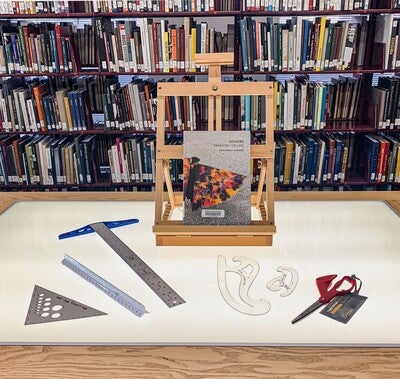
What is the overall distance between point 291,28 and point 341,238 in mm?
1798

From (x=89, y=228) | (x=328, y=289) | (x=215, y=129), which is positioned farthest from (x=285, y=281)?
(x=89, y=228)

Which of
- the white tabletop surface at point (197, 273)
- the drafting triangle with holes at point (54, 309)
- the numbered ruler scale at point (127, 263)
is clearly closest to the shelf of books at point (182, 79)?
the white tabletop surface at point (197, 273)

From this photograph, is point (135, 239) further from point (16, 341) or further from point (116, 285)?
point (16, 341)

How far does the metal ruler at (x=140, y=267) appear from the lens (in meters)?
0.98

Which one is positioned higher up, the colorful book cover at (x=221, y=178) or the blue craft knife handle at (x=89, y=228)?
the colorful book cover at (x=221, y=178)

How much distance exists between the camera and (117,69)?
2.75 meters

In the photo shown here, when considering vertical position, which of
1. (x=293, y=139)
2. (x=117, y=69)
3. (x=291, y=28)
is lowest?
(x=293, y=139)

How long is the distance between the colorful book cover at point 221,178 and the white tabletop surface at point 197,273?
91 millimetres

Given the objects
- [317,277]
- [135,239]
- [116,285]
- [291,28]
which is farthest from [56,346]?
A: [291,28]

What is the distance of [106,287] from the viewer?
101 centimetres

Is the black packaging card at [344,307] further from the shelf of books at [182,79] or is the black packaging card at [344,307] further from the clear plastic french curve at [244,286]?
the shelf of books at [182,79]

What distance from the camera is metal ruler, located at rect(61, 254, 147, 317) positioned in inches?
37.0

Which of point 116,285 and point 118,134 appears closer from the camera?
point 116,285

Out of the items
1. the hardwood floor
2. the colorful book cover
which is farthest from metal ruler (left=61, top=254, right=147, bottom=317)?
the colorful book cover
